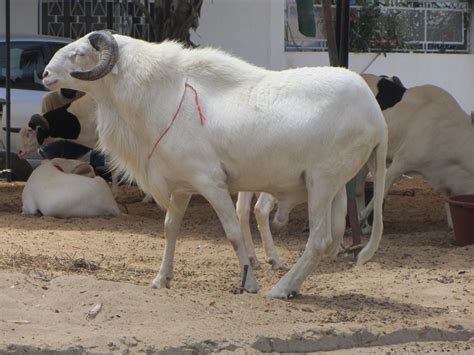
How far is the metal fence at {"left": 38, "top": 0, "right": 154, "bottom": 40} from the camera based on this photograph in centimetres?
1841

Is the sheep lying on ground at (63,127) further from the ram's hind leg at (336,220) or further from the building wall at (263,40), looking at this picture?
the ram's hind leg at (336,220)

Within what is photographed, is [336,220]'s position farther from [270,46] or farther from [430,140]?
[270,46]

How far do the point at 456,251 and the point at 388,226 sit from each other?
219cm

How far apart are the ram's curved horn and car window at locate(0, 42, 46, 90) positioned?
284 inches

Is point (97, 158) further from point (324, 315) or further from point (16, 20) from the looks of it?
point (324, 315)

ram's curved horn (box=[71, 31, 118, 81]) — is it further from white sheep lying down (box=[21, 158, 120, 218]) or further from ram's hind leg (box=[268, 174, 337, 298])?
white sheep lying down (box=[21, 158, 120, 218])

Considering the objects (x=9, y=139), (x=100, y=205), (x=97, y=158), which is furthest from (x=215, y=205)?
(x=97, y=158)

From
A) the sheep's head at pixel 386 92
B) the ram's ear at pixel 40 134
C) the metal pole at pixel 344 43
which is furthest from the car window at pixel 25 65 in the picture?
the metal pole at pixel 344 43

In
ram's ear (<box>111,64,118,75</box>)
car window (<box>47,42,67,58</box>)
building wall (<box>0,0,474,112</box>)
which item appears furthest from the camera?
building wall (<box>0,0,474,112</box>)

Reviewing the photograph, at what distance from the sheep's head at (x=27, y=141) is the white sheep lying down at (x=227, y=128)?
5196 mm

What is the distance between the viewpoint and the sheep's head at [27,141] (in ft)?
44.6

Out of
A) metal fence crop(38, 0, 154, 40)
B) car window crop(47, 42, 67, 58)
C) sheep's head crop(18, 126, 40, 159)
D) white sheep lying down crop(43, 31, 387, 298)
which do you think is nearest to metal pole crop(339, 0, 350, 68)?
white sheep lying down crop(43, 31, 387, 298)

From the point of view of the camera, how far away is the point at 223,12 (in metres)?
19.1

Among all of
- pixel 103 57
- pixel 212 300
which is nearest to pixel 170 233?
pixel 212 300
